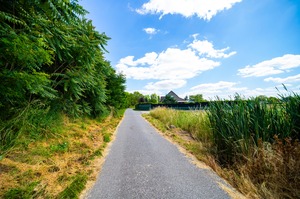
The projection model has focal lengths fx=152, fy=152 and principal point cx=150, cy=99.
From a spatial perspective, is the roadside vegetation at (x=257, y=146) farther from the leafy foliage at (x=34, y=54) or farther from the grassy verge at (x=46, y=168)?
the leafy foliage at (x=34, y=54)

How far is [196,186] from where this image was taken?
112 inches

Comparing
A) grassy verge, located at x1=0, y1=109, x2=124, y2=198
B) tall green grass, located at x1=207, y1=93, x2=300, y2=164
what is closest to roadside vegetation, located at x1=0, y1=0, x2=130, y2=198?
grassy verge, located at x1=0, y1=109, x2=124, y2=198

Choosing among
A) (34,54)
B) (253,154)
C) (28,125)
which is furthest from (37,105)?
(253,154)

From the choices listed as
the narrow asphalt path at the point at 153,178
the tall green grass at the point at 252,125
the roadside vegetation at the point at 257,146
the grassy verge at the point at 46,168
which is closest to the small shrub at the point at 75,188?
the grassy verge at the point at 46,168

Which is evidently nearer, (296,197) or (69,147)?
(296,197)

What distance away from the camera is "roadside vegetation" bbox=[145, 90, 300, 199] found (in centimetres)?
264

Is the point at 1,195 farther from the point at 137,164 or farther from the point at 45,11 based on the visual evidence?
the point at 45,11

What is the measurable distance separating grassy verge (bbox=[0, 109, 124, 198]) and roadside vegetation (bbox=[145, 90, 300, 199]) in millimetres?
2991

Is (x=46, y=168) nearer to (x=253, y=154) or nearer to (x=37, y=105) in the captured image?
(x=37, y=105)

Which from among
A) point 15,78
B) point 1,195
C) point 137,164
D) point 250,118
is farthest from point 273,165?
point 15,78

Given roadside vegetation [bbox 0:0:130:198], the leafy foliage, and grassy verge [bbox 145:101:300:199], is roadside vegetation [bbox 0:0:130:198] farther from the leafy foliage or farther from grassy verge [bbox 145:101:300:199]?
grassy verge [bbox 145:101:300:199]

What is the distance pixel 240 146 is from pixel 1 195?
4.67 meters

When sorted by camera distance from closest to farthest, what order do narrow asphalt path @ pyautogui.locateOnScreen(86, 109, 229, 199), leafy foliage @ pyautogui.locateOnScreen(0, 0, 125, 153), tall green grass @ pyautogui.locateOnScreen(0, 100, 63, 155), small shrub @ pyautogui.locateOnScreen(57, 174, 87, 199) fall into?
small shrub @ pyautogui.locateOnScreen(57, 174, 87, 199)
narrow asphalt path @ pyautogui.locateOnScreen(86, 109, 229, 199)
leafy foliage @ pyautogui.locateOnScreen(0, 0, 125, 153)
tall green grass @ pyautogui.locateOnScreen(0, 100, 63, 155)

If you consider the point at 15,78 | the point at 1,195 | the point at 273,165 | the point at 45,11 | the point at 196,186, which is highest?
the point at 45,11
